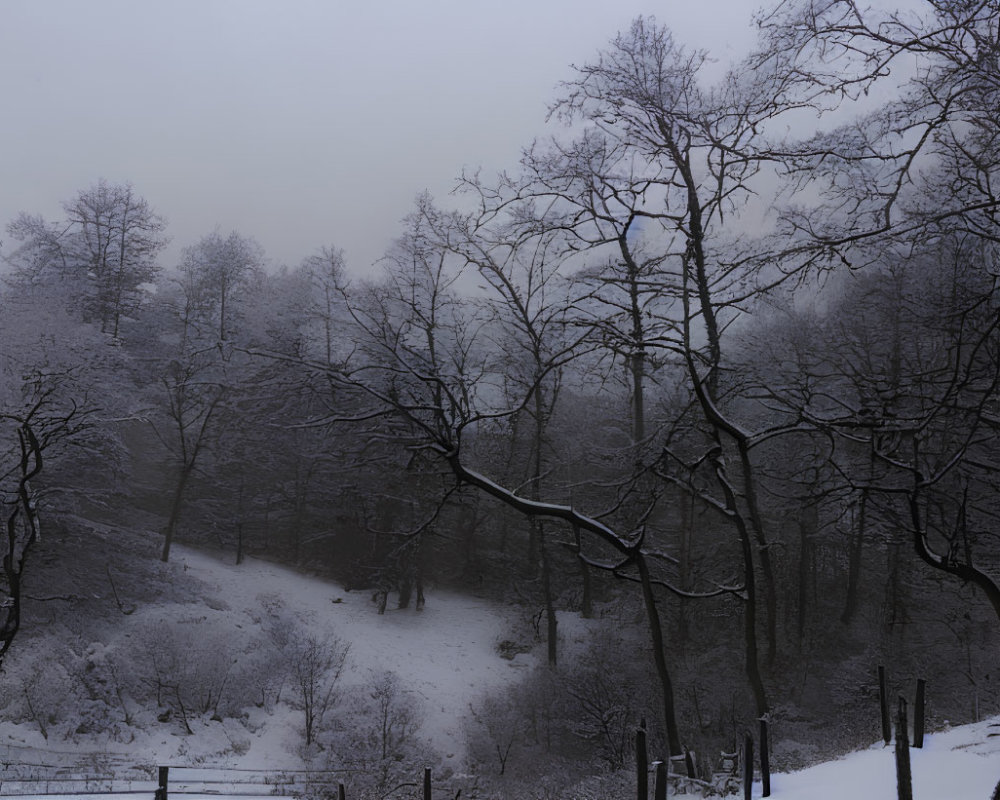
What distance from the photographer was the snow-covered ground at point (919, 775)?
175 inches

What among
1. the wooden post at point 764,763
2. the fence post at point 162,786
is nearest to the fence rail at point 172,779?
the fence post at point 162,786

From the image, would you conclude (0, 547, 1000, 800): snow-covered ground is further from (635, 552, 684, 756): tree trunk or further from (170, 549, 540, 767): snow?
(635, 552, 684, 756): tree trunk

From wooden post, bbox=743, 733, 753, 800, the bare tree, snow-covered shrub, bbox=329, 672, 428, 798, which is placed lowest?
snow-covered shrub, bbox=329, 672, 428, 798

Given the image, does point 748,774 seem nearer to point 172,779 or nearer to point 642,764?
point 642,764

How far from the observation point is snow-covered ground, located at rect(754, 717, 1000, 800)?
4441 mm

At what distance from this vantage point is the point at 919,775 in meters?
4.91

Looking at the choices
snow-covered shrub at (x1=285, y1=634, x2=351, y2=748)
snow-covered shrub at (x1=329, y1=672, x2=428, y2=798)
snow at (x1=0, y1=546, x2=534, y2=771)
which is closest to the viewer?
snow-covered shrub at (x1=329, y1=672, x2=428, y2=798)

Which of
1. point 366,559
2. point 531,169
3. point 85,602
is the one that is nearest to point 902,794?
point 531,169

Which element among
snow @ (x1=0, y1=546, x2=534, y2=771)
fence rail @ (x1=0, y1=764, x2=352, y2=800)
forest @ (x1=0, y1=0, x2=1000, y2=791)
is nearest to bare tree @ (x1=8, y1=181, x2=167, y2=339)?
forest @ (x1=0, y1=0, x2=1000, y2=791)

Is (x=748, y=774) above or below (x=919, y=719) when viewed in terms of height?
below

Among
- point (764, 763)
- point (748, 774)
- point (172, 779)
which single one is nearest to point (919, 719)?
point (764, 763)

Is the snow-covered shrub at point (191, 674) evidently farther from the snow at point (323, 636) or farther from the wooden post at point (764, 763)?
A: the wooden post at point (764, 763)

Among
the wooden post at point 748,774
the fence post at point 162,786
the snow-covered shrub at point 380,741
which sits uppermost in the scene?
the wooden post at point 748,774

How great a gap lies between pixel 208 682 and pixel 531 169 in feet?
46.8
